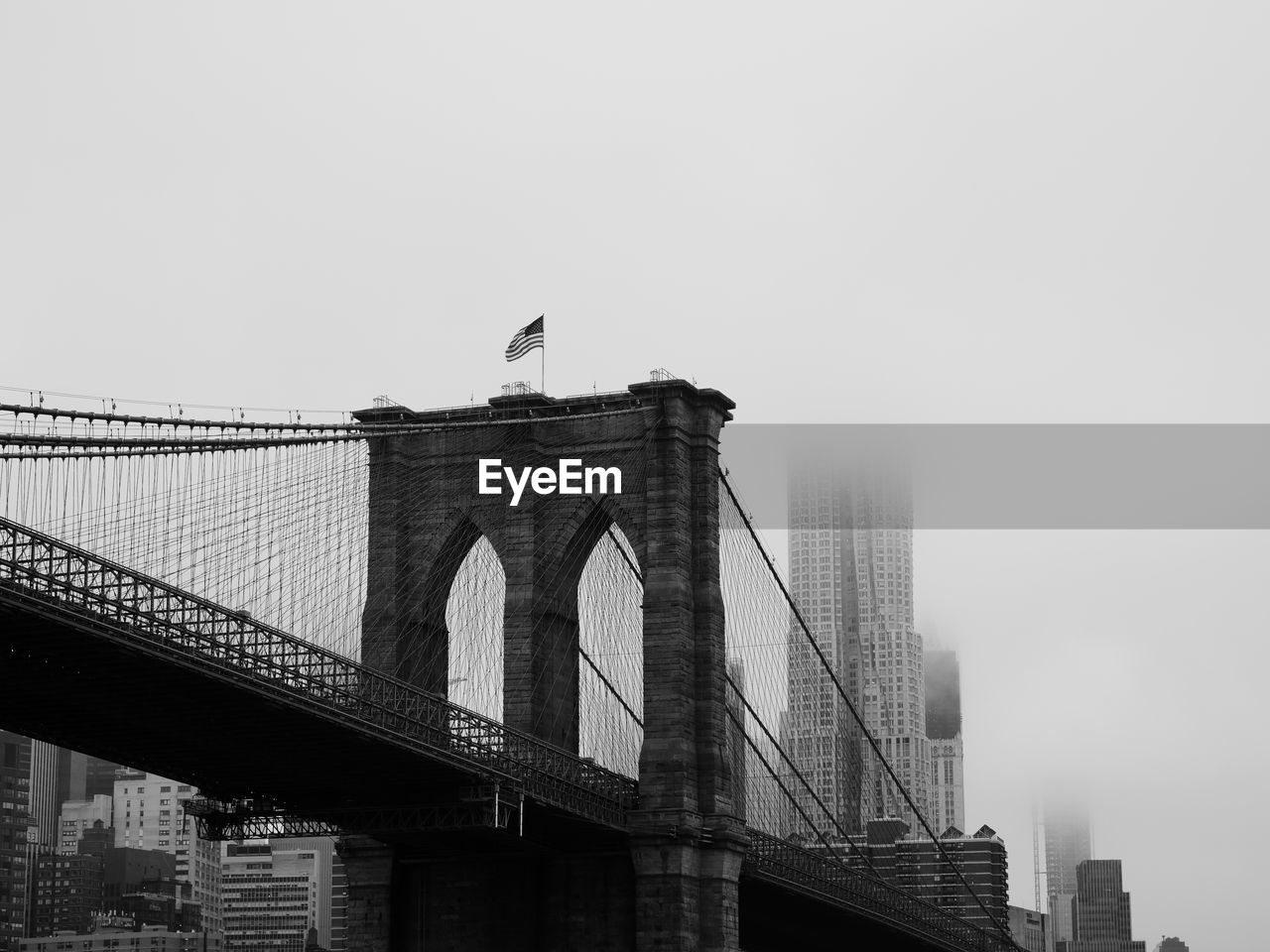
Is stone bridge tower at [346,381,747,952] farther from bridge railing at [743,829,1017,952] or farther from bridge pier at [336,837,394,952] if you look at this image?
bridge railing at [743,829,1017,952]

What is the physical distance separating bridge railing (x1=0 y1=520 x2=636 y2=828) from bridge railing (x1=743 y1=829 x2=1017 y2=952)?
33.4ft

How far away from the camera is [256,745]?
202 feet

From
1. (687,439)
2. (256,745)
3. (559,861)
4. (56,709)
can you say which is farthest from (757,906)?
(56,709)

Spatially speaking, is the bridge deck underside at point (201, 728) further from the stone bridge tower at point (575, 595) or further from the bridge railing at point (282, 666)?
the stone bridge tower at point (575, 595)

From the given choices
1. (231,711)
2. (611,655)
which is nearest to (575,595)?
(611,655)

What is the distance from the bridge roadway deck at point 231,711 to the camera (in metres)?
50.6

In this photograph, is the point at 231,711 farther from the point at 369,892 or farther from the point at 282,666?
the point at 369,892

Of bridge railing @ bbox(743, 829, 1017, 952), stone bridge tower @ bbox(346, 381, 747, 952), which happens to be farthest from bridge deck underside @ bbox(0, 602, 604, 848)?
bridge railing @ bbox(743, 829, 1017, 952)

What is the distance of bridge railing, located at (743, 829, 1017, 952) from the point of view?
8181cm

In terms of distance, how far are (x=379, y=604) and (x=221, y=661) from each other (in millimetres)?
21479

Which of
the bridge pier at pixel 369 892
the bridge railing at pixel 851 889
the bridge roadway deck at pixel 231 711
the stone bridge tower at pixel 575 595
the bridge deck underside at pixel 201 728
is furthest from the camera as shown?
the bridge railing at pixel 851 889

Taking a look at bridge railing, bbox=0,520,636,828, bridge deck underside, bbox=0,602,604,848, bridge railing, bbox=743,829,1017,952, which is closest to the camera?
bridge railing, bbox=0,520,636,828

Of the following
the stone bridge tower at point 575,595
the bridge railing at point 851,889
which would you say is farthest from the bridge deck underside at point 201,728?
the bridge railing at point 851,889

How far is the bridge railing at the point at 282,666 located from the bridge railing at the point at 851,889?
401 inches
